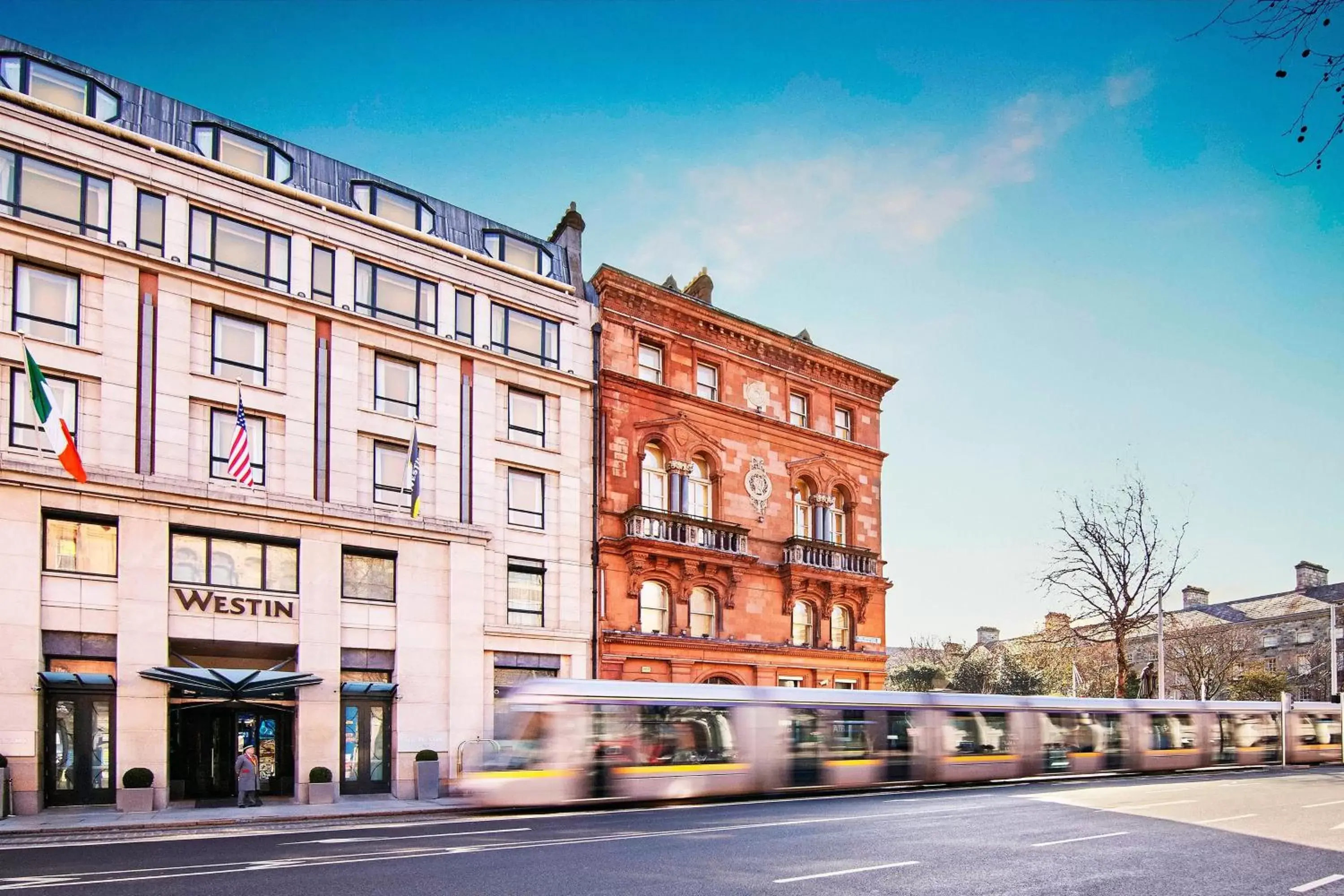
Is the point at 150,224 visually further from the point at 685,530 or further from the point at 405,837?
the point at 685,530

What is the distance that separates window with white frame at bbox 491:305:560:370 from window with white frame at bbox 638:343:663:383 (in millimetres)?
3220

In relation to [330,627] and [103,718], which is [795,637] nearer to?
[330,627]

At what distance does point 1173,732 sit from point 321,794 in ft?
94.3

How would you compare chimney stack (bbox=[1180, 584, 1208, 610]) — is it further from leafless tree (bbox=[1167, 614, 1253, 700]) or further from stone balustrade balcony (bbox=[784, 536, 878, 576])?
stone balustrade balcony (bbox=[784, 536, 878, 576])

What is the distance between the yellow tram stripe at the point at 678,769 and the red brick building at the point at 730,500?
922 centimetres

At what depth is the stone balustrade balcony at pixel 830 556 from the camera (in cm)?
3931

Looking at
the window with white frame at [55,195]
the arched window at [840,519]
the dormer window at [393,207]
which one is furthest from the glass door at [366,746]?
the arched window at [840,519]

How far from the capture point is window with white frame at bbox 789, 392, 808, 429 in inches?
1641

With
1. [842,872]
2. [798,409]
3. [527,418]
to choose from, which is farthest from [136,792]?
[798,409]

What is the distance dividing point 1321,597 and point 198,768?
79.0m

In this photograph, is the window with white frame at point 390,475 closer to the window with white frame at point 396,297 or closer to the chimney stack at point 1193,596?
the window with white frame at point 396,297

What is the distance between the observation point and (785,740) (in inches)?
1045

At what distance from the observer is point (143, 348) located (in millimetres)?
27109

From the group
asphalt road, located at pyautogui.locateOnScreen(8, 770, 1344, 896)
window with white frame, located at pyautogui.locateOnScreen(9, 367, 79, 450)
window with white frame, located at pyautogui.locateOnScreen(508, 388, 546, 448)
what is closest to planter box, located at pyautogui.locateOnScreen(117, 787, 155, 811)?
asphalt road, located at pyautogui.locateOnScreen(8, 770, 1344, 896)
